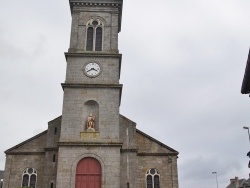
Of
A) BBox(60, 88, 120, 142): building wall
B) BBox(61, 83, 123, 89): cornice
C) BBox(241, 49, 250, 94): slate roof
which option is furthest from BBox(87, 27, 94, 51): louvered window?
BBox(241, 49, 250, 94): slate roof

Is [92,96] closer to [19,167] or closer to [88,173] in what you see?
[88,173]

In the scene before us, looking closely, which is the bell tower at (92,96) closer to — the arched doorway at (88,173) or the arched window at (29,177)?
the arched doorway at (88,173)

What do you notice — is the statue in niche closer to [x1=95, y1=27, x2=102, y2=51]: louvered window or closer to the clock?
the clock

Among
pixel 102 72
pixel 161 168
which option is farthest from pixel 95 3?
pixel 161 168

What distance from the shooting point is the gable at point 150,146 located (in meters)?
32.4

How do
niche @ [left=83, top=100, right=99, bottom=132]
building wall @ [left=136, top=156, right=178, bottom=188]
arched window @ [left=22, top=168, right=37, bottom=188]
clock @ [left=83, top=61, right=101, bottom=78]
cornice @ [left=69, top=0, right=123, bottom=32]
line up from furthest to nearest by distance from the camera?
cornice @ [left=69, top=0, right=123, bottom=32] < clock @ [left=83, top=61, right=101, bottom=78] < building wall @ [left=136, top=156, right=178, bottom=188] < arched window @ [left=22, top=168, right=37, bottom=188] < niche @ [left=83, top=100, right=99, bottom=132]

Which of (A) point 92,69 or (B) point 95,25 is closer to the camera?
(A) point 92,69

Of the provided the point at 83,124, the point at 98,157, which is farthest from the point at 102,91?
the point at 98,157

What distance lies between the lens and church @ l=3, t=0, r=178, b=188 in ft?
93.9

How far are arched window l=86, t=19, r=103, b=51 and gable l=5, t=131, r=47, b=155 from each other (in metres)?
8.92

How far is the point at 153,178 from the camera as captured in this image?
1243 inches

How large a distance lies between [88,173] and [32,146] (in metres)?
6.55

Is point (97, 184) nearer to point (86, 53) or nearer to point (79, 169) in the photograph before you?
point (79, 169)

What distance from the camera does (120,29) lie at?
3759 cm
